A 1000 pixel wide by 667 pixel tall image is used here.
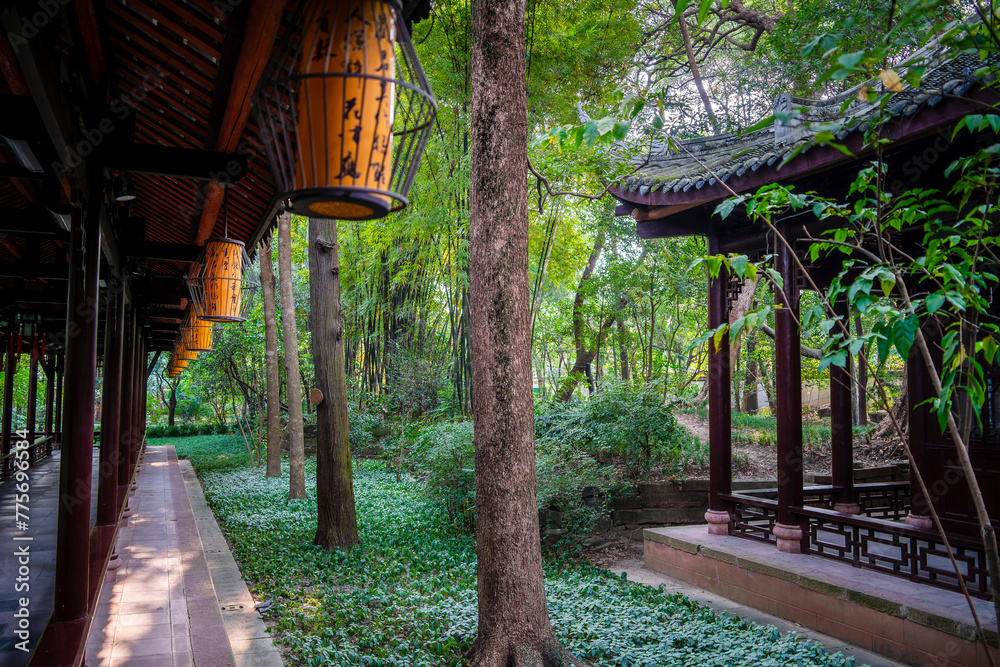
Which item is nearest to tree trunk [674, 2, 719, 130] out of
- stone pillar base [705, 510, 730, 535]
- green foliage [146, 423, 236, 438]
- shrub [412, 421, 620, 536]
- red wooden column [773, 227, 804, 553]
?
red wooden column [773, 227, 804, 553]

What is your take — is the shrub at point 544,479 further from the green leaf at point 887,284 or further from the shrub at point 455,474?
the green leaf at point 887,284

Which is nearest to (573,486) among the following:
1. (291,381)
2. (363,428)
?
(291,381)

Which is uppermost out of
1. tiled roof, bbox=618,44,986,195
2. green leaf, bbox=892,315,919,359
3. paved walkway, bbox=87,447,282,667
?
tiled roof, bbox=618,44,986,195

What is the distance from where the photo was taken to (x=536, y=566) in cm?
318

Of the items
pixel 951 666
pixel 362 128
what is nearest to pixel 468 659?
pixel 951 666

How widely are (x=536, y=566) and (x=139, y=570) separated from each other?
3087mm

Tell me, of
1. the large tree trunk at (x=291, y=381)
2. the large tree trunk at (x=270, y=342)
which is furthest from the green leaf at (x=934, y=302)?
the large tree trunk at (x=270, y=342)

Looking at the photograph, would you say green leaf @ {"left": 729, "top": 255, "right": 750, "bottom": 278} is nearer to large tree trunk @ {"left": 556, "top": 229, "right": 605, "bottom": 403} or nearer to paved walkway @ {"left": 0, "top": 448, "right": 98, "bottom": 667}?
paved walkway @ {"left": 0, "top": 448, "right": 98, "bottom": 667}

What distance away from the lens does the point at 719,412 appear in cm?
582

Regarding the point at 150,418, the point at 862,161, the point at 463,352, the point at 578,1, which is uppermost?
the point at 578,1

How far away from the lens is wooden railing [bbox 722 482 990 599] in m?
3.93

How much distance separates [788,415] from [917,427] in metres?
1.18

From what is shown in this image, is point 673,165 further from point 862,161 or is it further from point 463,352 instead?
point 463,352

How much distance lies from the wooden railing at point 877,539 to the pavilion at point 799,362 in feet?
0.04
